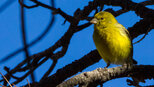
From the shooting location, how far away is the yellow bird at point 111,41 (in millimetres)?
3742

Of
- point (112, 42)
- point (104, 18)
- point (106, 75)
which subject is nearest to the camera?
point (106, 75)

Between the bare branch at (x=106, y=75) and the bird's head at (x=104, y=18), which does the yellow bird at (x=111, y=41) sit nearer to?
the bird's head at (x=104, y=18)

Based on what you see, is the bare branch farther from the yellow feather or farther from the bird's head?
the bird's head

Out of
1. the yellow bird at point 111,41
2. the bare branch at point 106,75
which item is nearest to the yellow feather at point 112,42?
the yellow bird at point 111,41

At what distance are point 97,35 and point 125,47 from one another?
0.56 meters

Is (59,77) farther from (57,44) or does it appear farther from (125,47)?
(125,47)

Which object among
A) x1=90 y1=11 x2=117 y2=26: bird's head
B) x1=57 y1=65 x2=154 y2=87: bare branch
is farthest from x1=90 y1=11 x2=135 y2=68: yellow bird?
x1=57 y1=65 x2=154 y2=87: bare branch

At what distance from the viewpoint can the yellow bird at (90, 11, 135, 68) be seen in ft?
12.3

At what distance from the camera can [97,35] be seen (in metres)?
4.00

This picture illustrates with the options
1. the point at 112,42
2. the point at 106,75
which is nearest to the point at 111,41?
the point at 112,42

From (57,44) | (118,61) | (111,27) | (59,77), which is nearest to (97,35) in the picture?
(111,27)

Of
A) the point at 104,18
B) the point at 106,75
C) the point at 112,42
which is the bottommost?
the point at 106,75

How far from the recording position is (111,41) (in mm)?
3734

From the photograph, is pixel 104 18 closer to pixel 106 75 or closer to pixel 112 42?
pixel 112 42
